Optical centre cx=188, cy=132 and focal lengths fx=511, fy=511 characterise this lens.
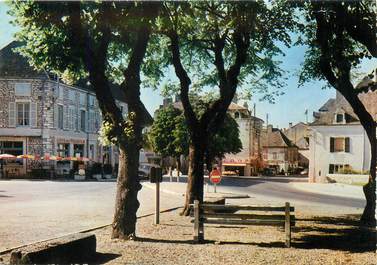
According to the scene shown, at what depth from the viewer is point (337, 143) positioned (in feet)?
175

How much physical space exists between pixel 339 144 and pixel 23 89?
105 ft

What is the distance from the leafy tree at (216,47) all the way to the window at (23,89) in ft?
100

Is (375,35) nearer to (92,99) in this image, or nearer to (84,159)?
(84,159)

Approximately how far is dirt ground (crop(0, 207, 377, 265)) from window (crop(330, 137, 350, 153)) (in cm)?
3872

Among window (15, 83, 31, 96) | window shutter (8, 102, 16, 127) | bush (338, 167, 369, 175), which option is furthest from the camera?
bush (338, 167, 369, 175)

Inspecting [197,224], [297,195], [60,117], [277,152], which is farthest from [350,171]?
[277,152]

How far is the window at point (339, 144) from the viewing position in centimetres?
5257

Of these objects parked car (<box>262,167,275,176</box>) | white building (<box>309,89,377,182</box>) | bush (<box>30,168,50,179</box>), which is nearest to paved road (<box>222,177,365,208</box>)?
white building (<box>309,89,377,182</box>)

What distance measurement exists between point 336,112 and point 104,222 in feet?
143

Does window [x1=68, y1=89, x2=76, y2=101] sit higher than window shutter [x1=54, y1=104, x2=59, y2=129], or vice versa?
window [x1=68, y1=89, x2=76, y2=101]

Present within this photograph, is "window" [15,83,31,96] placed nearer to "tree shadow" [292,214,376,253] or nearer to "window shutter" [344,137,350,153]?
"window shutter" [344,137,350,153]

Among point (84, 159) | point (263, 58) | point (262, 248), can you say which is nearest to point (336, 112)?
point (84, 159)

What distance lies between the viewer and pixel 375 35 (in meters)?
11.5

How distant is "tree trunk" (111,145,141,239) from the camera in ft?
38.7
